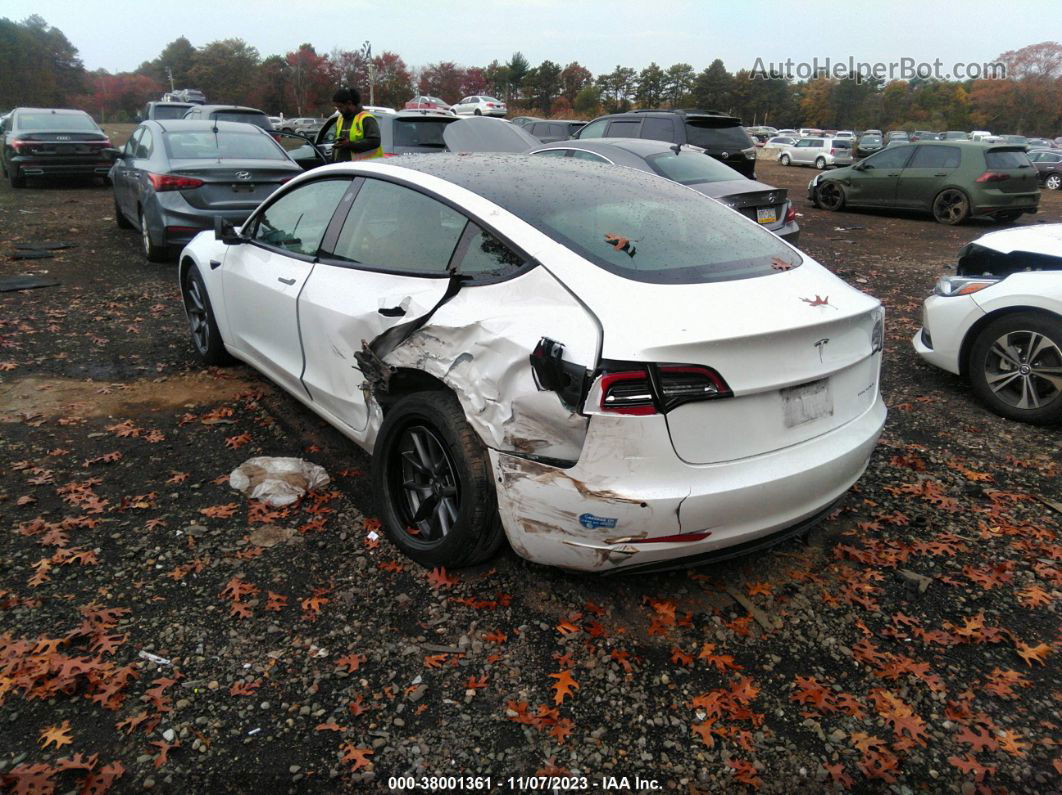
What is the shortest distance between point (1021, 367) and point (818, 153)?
32253 millimetres

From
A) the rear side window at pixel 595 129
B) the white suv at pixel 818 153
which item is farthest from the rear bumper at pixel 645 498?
the white suv at pixel 818 153

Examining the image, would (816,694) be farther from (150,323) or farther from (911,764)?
(150,323)

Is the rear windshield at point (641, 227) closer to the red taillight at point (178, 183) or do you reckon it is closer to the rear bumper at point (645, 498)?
the rear bumper at point (645, 498)

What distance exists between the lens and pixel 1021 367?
15.6ft

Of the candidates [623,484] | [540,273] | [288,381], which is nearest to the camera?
[623,484]

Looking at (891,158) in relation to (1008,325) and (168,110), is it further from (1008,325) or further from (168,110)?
(168,110)

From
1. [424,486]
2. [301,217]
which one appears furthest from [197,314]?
[424,486]

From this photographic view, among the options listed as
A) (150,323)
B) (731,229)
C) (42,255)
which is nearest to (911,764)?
(731,229)

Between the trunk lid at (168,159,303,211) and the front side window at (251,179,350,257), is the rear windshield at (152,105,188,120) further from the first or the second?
the front side window at (251,179,350,257)

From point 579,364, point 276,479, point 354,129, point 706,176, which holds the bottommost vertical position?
point 276,479

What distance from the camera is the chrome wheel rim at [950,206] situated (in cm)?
1421

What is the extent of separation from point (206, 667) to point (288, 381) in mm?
1921

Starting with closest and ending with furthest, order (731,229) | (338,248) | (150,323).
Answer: (731,229) < (338,248) < (150,323)

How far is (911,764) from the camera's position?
7.54ft
